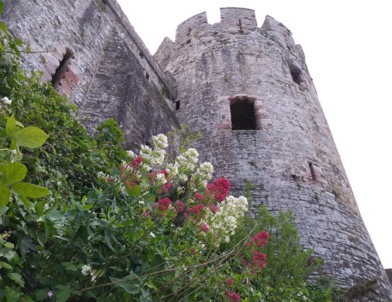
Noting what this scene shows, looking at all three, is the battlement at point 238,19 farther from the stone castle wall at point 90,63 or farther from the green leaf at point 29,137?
the green leaf at point 29,137

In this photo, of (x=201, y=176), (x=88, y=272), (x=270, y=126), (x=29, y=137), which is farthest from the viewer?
Answer: (x=270, y=126)

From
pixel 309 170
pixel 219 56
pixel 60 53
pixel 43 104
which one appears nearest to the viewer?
pixel 43 104

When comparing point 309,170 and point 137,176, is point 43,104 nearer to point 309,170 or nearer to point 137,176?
point 137,176

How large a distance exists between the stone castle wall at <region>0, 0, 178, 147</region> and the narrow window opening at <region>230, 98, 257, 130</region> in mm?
1876

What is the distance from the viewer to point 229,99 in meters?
8.38

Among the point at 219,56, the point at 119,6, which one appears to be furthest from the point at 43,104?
the point at 219,56

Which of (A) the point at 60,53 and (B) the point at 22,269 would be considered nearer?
(B) the point at 22,269

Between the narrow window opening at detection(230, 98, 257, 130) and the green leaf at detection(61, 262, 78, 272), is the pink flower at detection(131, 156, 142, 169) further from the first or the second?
the narrow window opening at detection(230, 98, 257, 130)

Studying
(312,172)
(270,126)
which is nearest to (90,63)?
(270,126)

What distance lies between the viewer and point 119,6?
8.59 m

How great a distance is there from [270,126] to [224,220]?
5406 mm

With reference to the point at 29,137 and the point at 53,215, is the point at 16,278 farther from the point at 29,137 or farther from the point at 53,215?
the point at 29,137

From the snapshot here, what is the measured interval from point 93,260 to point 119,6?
778cm

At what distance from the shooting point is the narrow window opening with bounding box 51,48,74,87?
18.4ft
